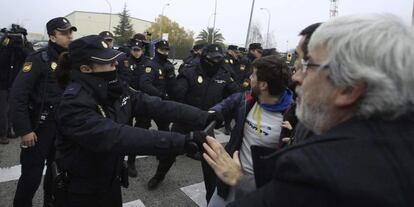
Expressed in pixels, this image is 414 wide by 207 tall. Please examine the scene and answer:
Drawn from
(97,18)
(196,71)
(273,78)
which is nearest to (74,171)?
(273,78)

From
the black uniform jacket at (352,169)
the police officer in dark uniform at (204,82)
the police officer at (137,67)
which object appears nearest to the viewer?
the black uniform jacket at (352,169)

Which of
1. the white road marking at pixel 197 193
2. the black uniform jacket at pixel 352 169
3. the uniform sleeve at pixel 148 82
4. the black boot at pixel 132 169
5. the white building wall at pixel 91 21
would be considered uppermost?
the white building wall at pixel 91 21

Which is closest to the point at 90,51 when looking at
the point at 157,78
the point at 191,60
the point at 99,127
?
the point at 99,127

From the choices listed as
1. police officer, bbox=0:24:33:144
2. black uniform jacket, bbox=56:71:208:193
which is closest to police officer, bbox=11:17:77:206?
black uniform jacket, bbox=56:71:208:193

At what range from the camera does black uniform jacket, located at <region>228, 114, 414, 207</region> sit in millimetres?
907

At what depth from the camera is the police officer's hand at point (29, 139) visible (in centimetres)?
323

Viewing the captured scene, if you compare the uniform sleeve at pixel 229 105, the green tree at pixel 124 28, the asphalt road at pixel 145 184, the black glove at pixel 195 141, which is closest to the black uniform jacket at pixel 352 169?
the black glove at pixel 195 141

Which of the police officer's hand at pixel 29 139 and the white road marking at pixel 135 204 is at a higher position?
the police officer's hand at pixel 29 139

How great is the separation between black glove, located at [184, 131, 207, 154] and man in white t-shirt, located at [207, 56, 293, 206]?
2.53 feet

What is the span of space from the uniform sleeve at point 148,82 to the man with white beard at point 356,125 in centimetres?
436

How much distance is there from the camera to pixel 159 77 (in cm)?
571

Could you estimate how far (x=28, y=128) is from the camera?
3258 millimetres

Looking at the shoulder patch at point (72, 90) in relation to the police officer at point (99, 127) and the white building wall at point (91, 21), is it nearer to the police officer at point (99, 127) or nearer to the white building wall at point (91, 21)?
the police officer at point (99, 127)

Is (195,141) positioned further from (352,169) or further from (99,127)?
(352,169)
